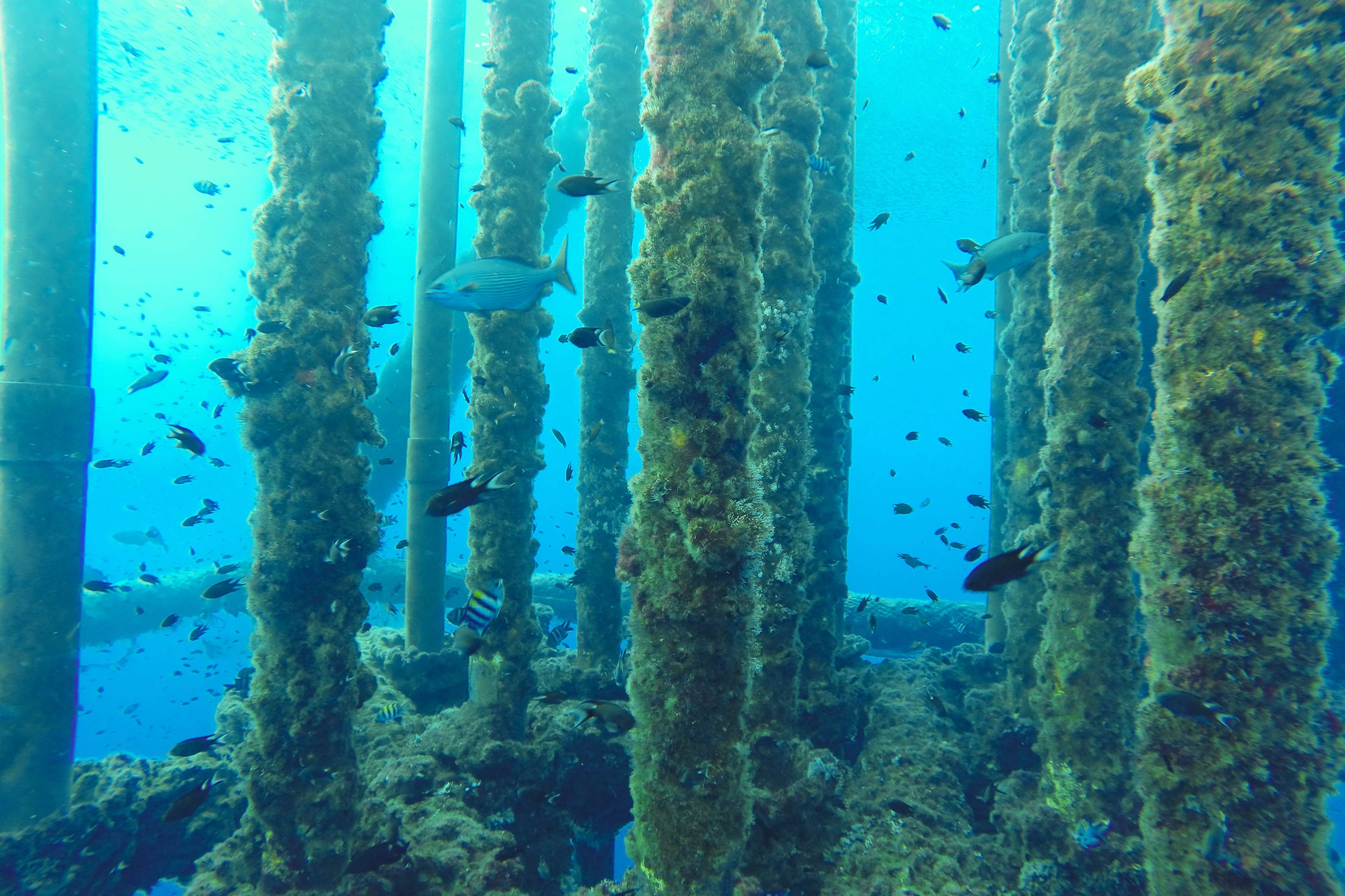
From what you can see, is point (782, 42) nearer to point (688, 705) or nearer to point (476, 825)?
point (688, 705)

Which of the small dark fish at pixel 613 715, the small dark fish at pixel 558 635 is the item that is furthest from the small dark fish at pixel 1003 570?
the small dark fish at pixel 558 635

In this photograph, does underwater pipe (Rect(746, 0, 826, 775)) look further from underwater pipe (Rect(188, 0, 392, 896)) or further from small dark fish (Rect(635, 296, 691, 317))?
underwater pipe (Rect(188, 0, 392, 896))

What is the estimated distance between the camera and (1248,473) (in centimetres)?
356

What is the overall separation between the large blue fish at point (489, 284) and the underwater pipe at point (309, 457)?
732mm

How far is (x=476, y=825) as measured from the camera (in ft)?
16.6

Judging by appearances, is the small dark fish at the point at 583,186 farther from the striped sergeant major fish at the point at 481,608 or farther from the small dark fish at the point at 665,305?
the striped sergeant major fish at the point at 481,608

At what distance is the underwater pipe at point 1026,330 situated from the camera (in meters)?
7.32

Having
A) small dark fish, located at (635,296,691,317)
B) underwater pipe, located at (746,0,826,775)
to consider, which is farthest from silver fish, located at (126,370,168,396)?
underwater pipe, located at (746,0,826,775)

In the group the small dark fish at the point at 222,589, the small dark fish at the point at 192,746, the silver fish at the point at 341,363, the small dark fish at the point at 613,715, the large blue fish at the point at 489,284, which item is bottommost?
the small dark fish at the point at 192,746

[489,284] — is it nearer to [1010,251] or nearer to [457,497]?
[457,497]

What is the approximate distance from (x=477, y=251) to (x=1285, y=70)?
7.24 metres

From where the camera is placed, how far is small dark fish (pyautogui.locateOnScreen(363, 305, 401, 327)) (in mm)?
5488

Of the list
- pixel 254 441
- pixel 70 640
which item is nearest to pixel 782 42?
pixel 254 441

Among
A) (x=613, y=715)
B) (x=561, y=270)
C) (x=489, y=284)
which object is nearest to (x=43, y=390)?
(x=489, y=284)
